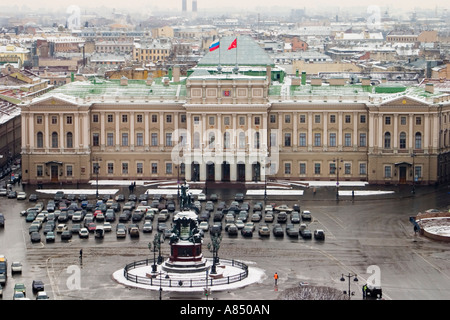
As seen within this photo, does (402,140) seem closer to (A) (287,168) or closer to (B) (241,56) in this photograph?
(A) (287,168)

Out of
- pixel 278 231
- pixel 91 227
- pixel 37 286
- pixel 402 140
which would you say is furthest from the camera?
pixel 402 140

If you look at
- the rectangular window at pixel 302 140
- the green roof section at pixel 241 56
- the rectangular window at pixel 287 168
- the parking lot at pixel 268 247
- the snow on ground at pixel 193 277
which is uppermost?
the green roof section at pixel 241 56

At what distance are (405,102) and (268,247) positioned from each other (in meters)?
30.4

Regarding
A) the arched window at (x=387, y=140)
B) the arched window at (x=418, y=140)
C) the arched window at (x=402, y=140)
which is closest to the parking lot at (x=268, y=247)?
the arched window at (x=418, y=140)

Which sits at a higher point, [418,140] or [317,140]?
[418,140]

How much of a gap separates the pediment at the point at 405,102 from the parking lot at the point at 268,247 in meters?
8.25

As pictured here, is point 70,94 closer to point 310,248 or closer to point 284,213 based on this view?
point 284,213

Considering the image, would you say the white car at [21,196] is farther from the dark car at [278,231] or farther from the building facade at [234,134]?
the dark car at [278,231]

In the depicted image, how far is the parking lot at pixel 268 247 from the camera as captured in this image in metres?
49.5

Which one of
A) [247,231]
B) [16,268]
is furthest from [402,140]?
[16,268]

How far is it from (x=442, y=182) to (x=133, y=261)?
3936 centimetres

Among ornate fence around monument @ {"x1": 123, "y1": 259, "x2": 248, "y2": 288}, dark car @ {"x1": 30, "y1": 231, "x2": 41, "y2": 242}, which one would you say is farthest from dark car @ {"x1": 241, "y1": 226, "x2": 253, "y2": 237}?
ornate fence around monument @ {"x1": 123, "y1": 259, "x2": 248, "y2": 288}

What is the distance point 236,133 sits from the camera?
8838cm
